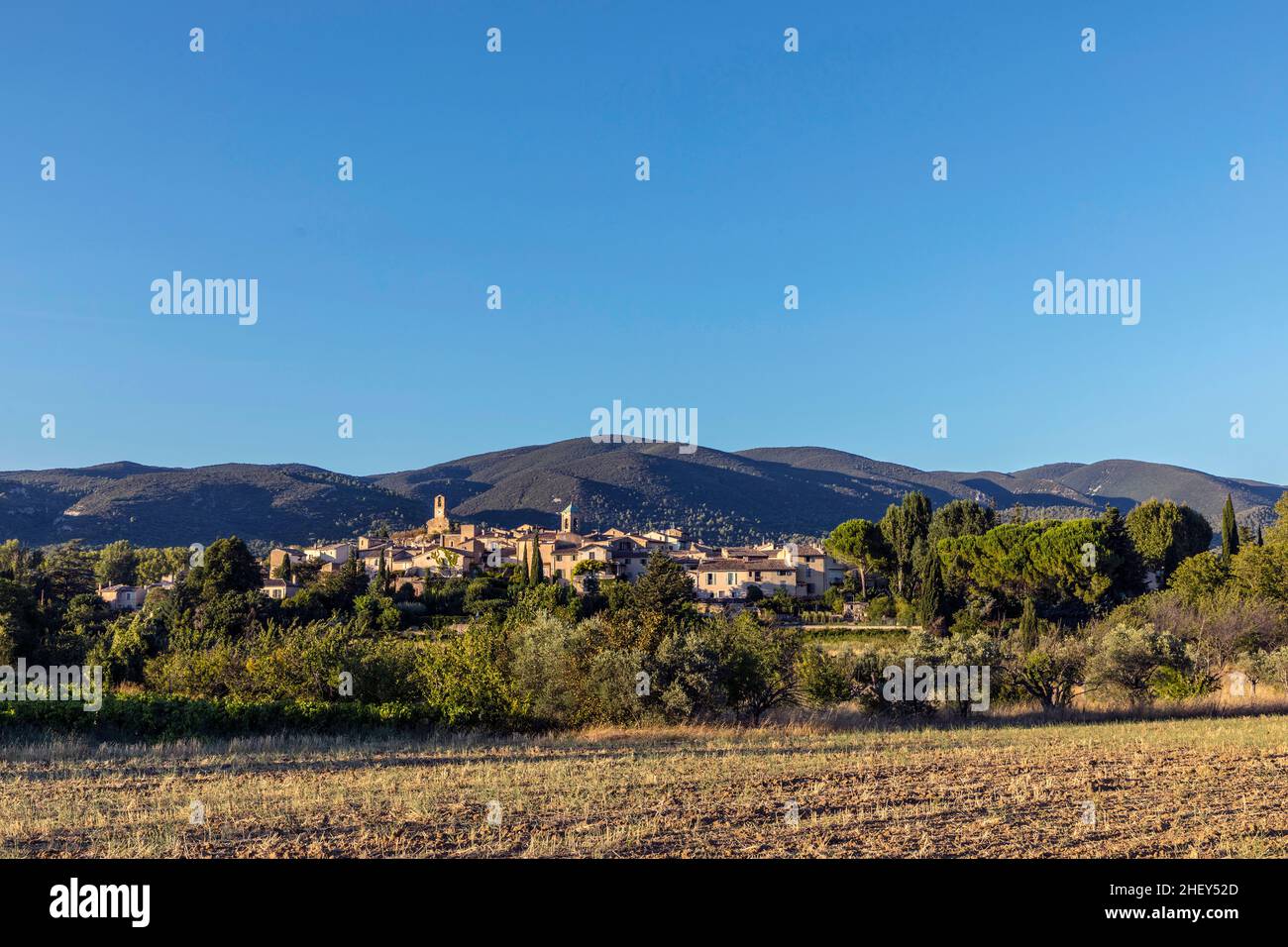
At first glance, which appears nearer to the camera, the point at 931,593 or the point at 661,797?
the point at 661,797

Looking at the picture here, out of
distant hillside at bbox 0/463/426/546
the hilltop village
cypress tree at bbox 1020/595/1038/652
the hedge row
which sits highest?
distant hillside at bbox 0/463/426/546

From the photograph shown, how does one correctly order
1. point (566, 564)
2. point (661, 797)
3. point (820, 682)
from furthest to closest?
point (566, 564) → point (820, 682) → point (661, 797)

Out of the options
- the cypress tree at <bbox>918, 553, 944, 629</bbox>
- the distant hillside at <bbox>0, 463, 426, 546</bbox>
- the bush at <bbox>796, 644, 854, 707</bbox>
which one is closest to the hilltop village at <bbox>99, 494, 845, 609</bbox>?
the cypress tree at <bbox>918, 553, 944, 629</bbox>

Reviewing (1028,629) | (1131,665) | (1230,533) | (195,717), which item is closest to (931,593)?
(1028,629)

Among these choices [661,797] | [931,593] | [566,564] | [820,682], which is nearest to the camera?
[661,797]

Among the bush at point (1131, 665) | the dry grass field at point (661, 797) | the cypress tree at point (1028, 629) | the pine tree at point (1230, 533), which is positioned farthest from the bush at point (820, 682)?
the pine tree at point (1230, 533)

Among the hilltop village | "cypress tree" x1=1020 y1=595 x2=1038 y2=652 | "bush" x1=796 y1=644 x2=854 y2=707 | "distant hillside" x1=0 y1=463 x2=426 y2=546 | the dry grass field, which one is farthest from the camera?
"distant hillside" x1=0 y1=463 x2=426 y2=546

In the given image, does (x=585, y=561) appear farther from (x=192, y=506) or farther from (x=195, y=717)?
(x=192, y=506)

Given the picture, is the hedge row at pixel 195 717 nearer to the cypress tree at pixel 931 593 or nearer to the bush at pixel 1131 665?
the bush at pixel 1131 665

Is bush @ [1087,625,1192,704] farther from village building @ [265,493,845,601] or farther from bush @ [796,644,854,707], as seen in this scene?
village building @ [265,493,845,601]
